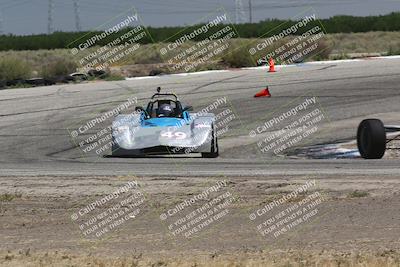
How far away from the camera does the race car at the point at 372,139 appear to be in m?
16.5

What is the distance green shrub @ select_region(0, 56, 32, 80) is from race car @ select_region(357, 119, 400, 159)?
1069 inches

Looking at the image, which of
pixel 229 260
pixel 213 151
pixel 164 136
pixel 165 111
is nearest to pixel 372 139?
pixel 213 151

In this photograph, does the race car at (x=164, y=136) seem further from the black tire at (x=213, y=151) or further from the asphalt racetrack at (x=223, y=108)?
the asphalt racetrack at (x=223, y=108)

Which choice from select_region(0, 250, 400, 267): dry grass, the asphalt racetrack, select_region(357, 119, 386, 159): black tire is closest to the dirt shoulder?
select_region(0, 250, 400, 267): dry grass

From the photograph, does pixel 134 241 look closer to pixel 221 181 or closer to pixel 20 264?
pixel 20 264

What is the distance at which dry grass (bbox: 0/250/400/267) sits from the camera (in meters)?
8.29

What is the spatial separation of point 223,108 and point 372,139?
10192 mm

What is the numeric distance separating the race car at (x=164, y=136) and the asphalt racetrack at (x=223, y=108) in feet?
0.77

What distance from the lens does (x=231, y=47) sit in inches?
1724

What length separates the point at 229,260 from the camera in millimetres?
8539

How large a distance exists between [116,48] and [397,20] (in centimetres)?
2495

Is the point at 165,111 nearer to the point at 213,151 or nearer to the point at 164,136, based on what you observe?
the point at 164,136

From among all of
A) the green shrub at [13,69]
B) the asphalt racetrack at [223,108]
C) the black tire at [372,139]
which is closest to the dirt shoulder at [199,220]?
the asphalt racetrack at [223,108]

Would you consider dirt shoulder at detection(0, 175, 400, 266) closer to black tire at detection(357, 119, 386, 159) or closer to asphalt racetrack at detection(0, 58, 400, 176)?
asphalt racetrack at detection(0, 58, 400, 176)
